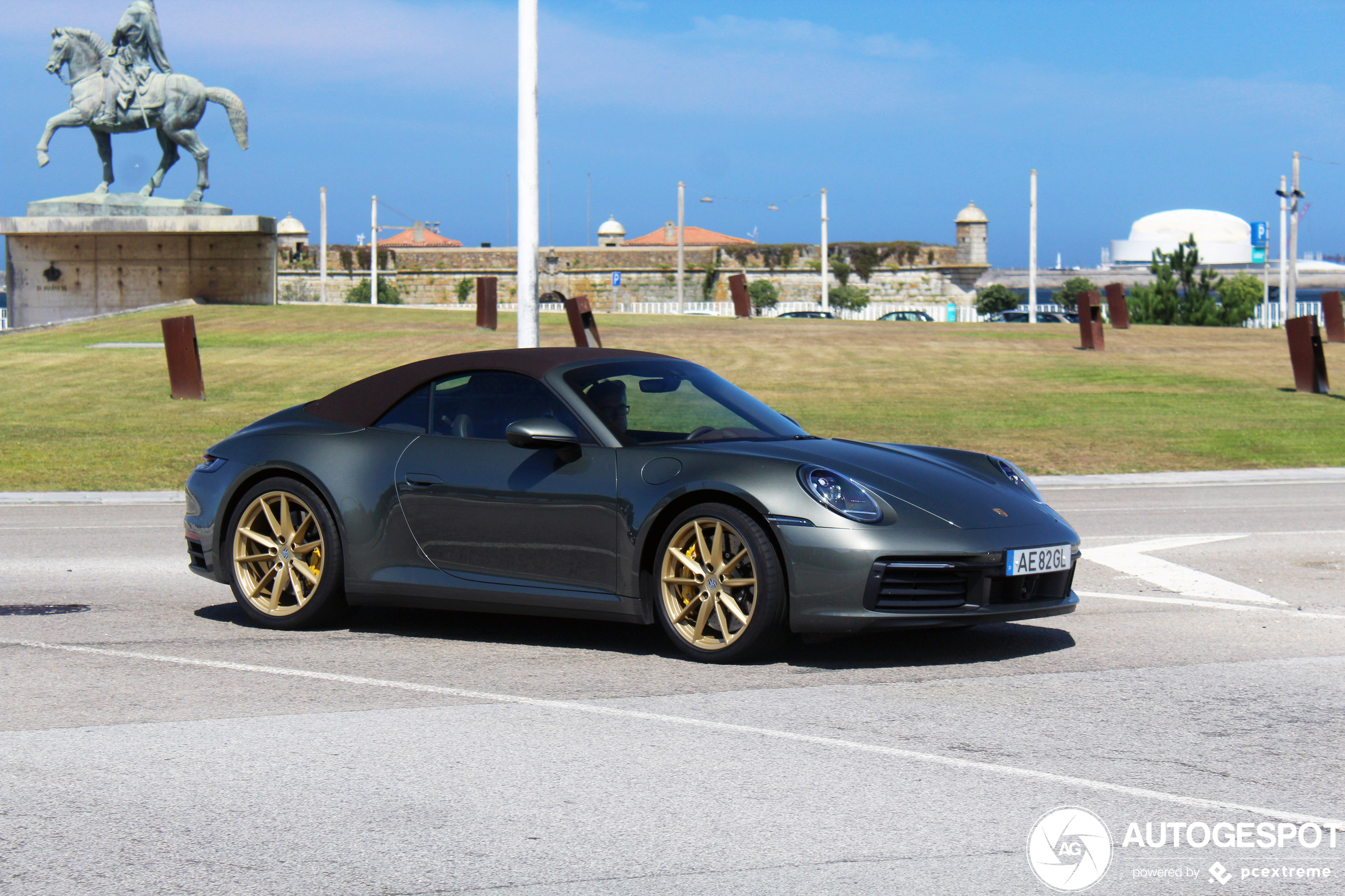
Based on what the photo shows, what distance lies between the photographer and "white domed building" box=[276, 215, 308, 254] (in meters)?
86.6

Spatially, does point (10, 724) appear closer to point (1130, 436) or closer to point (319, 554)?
point (319, 554)

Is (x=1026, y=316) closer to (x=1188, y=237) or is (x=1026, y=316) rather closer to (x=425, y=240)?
(x=425, y=240)

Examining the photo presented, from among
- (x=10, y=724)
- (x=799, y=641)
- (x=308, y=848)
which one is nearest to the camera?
(x=308, y=848)

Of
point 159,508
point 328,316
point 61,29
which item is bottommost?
point 159,508

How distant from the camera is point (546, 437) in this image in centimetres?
660

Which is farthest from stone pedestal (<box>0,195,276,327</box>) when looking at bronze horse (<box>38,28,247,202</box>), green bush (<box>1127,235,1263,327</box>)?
green bush (<box>1127,235,1263,327</box>)

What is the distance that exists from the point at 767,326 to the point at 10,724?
1285 inches

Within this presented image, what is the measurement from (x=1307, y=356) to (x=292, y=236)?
84.0 meters

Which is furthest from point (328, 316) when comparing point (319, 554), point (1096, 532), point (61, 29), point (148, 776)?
point (148, 776)

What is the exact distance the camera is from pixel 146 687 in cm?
606

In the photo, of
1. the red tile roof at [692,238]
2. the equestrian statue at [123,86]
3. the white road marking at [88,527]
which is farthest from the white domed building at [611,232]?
the white road marking at [88,527]

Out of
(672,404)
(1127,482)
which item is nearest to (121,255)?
(1127,482)

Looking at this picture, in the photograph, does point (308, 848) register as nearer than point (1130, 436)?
Yes

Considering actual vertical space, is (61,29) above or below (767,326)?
above
